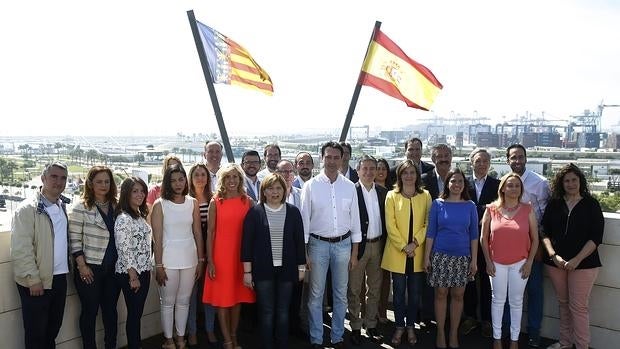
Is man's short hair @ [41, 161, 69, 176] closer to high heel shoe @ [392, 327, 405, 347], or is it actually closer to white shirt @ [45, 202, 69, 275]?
white shirt @ [45, 202, 69, 275]

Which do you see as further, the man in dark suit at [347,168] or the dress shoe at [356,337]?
the man in dark suit at [347,168]

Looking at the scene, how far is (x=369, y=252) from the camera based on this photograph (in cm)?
445

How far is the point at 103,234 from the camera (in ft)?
12.0

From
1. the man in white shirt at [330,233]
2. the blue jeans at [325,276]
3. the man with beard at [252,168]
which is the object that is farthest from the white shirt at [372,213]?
the man with beard at [252,168]

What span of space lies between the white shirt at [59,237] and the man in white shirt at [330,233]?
1.97m

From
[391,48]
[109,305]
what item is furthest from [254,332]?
[391,48]

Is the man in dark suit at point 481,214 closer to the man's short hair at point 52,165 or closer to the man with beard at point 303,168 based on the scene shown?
the man with beard at point 303,168

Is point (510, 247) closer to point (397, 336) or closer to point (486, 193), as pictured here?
point (486, 193)

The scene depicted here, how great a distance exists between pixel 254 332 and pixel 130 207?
73.6 inches

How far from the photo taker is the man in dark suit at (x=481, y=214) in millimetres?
4605

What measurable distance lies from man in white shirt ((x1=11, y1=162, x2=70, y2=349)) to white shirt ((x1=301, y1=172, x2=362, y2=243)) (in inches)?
78.4

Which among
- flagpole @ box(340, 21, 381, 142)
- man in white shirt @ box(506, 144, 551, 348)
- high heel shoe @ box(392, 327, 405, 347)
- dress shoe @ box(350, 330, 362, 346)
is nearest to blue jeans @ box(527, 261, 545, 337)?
man in white shirt @ box(506, 144, 551, 348)

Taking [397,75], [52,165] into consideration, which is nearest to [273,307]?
[52,165]

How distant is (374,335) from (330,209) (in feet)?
4.68
